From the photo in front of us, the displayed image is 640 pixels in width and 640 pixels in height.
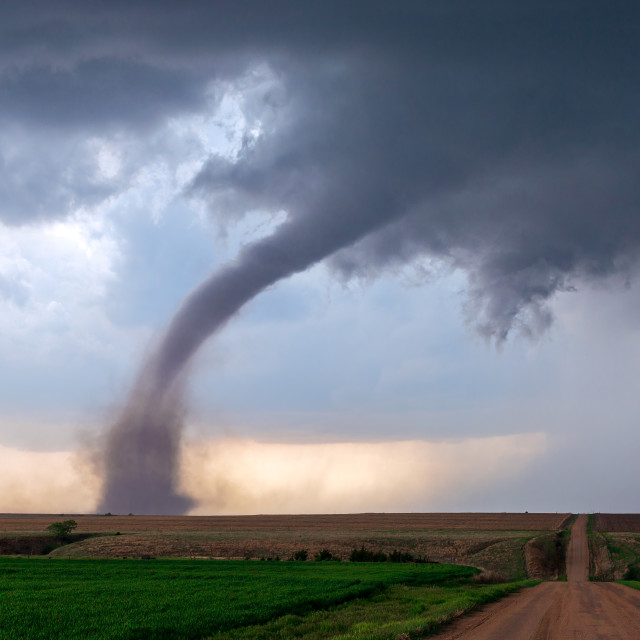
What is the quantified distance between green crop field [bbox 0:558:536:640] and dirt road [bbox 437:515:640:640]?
159 cm

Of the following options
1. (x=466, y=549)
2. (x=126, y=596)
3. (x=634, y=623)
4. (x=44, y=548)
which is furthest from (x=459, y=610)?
(x=44, y=548)

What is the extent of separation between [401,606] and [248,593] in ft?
30.8

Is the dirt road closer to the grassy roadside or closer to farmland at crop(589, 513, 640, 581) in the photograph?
the grassy roadside

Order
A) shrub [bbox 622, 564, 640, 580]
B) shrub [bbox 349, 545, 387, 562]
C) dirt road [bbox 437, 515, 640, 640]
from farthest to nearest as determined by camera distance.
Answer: shrub [bbox 349, 545, 387, 562] → shrub [bbox 622, 564, 640, 580] → dirt road [bbox 437, 515, 640, 640]

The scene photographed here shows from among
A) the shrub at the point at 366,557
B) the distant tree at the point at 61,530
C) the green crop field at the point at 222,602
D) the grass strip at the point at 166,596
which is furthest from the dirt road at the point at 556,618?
the distant tree at the point at 61,530

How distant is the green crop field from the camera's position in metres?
25.1

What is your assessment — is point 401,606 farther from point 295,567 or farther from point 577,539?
point 577,539

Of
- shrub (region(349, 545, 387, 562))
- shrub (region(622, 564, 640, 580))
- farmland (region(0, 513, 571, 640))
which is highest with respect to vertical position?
farmland (region(0, 513, 571, 640))

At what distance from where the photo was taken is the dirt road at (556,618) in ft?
79.7

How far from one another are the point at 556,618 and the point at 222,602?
16475 millimetres

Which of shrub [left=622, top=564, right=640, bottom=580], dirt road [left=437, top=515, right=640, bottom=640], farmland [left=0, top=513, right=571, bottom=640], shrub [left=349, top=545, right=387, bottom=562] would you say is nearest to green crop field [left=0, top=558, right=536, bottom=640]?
farmland [left=0, top=513, right=571, bottom=640]

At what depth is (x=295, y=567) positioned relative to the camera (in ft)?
211

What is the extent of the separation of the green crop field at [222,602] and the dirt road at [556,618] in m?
1.59

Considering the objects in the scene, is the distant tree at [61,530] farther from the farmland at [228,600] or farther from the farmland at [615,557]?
the farmland at [615,557]
